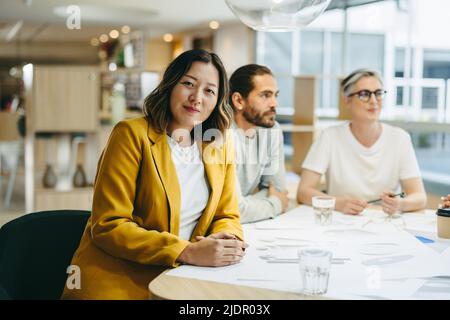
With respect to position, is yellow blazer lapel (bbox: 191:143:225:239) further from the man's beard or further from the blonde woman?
the blonde woman

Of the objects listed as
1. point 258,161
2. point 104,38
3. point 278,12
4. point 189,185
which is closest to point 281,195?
point 258,161

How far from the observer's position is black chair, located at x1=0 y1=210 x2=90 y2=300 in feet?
5.51

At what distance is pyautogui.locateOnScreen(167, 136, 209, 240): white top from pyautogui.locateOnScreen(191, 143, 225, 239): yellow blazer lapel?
2 centimetres

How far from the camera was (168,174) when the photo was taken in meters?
1.66

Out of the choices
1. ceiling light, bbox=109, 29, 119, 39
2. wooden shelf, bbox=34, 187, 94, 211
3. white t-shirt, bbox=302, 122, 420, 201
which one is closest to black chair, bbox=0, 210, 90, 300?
white t-shirt, bbox=302, 122, 420, 201

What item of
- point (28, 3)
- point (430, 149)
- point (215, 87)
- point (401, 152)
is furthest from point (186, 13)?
point (215, 87)

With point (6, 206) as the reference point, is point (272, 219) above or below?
above

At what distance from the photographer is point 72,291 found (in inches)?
63.3

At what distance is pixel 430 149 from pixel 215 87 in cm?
367

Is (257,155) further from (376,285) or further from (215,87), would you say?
(376,285)

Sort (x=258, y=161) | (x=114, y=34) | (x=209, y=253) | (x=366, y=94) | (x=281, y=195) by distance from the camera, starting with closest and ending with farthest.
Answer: (x=209, y=253) < (x=281, y=195) < (x=258, y=161) < (x=366, y=94) < (x=114, y=34)

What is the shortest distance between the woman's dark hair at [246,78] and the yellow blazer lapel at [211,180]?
2.50ft

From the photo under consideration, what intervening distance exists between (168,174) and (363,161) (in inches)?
51.9

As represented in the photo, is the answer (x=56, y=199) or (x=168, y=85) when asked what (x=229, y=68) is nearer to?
(x=56, y=199)
